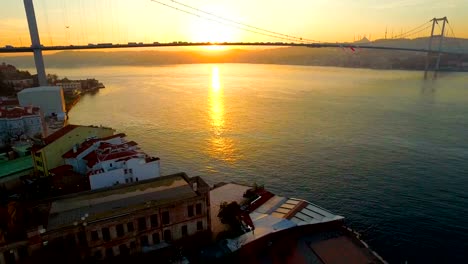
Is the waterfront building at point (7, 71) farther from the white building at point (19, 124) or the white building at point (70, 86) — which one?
the white building at point (19, 124)

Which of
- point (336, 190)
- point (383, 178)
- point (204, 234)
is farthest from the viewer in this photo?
point (383, 178)

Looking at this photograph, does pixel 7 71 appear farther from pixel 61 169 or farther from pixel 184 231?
pixel 184 231

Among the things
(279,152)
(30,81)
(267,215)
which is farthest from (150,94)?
(267,215)

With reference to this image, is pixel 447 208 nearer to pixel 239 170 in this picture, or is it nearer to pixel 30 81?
pixel 239 170

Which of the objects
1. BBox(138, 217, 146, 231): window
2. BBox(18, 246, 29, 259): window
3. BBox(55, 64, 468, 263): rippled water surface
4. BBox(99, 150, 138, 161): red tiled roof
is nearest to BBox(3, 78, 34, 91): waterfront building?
BBox(55, 64, 468, 263): rippled water surface

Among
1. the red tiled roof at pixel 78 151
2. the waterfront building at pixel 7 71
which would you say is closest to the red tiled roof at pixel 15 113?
the red tiled roof at pixel 78 151

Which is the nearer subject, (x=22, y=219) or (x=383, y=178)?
(x=22, y=219)

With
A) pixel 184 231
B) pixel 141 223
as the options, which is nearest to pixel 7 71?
pixel 141 223
